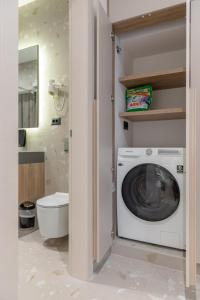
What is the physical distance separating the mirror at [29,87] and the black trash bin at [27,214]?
99 cm

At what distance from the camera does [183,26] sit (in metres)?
1.86

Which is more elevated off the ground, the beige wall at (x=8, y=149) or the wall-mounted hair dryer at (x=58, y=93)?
the wall-mounted hair dryer at (x=58, y=93)

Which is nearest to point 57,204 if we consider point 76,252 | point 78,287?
point 76,252

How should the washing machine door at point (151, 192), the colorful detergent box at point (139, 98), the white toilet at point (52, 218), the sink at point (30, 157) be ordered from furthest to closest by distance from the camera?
the sink at point (30, 157), the colorful detergent box at point (139, 98), the white toilet at point (52, 218), the washing machine door at point (151, 192)

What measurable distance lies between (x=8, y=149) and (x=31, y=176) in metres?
1.82

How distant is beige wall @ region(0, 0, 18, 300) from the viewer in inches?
29.3

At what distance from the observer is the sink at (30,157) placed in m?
2.36

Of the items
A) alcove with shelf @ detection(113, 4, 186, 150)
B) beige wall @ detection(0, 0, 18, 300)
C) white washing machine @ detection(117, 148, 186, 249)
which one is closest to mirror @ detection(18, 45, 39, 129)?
alcove with shelf @ detection(113, 4, 186, 150)

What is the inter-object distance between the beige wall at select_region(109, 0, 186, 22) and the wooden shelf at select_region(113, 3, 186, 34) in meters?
0.03

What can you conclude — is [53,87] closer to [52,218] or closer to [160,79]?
[160,79]

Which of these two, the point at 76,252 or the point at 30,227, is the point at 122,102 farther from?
the point at 30,227

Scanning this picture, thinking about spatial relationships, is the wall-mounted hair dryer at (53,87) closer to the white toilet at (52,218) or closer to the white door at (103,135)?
the white door at (103,135)

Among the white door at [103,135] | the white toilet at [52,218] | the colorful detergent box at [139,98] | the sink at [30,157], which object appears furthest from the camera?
the sink at [30,157]

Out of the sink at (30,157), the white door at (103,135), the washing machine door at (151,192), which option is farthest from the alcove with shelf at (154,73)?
the sink at (30,157)
